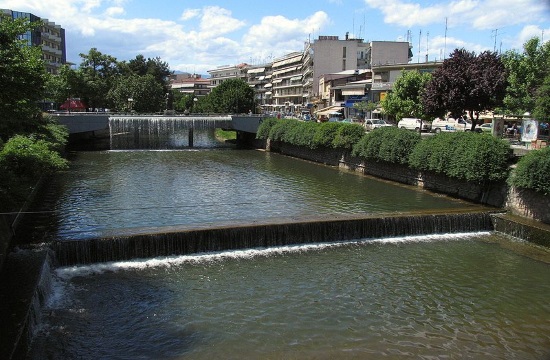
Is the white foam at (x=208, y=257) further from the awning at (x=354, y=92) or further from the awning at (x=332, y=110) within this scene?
the awning at (x=332, y=110)

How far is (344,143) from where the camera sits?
131ft

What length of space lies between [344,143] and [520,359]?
29.4m

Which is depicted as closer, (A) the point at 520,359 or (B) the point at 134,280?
(A) the point at 520,359

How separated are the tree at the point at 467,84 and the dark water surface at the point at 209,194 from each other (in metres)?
8.37

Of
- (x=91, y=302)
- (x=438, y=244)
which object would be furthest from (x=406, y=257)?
(x=91, y=302)

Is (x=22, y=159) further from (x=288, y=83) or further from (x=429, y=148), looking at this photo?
(x=288, y=83)

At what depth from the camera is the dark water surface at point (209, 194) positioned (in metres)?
22.0

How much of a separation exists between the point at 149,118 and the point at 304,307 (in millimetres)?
44038

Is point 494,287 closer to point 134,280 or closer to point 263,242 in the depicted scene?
point 263,242

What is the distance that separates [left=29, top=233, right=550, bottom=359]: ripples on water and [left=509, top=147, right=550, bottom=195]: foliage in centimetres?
507

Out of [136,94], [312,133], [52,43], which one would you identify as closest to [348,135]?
[312,133]

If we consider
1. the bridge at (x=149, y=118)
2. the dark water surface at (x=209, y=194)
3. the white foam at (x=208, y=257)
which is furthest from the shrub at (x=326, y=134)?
the white foam at (x=208, y=257)

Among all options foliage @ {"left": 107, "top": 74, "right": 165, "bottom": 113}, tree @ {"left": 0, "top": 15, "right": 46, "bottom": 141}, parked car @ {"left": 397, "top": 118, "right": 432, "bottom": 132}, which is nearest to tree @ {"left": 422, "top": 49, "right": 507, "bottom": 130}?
parked car @ {"left": 397, "top": 118, "right": 432, "bottom": 132}

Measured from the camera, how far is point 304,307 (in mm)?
13914
